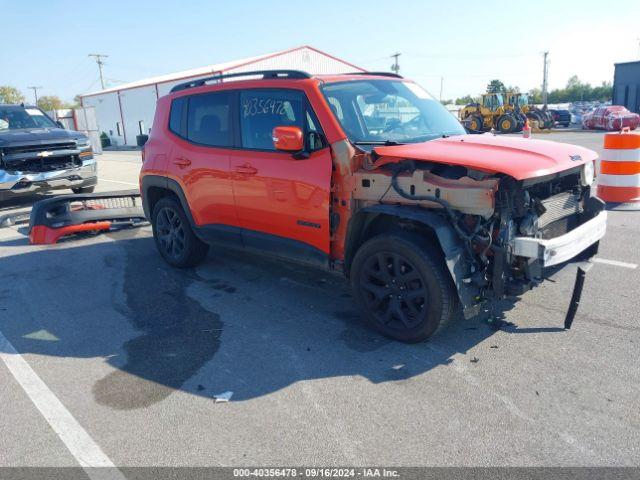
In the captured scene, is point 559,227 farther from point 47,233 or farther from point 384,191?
point 47,233

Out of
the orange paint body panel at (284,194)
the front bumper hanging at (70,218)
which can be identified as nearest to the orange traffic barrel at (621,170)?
the orange paint body panel at (284,194)

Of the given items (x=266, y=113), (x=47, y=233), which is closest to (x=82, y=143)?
(x=47, y=233)

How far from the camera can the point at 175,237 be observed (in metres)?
6.08

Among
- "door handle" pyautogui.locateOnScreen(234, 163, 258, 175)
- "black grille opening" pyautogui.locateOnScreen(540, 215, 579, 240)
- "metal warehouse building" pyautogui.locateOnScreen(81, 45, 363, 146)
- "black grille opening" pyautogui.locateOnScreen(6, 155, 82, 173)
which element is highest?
"metal warehouse building" pyautogui.locateOnScreen(81, 45, 363, 146)

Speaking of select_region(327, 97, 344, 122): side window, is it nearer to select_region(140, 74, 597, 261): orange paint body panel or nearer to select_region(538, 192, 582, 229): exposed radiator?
select_region(140, 74, 597, 261): orange paint body panel

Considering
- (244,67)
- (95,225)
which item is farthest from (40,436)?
(244,67)

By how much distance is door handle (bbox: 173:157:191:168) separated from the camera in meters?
5.50

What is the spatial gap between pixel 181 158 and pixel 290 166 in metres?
1.72

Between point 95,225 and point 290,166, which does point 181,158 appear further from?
point 95,225

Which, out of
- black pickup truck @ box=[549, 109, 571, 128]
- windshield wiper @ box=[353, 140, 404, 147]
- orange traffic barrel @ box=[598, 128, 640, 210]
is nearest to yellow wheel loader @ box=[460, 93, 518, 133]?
black pickup truck @ box=[549, 109, 571, 128]

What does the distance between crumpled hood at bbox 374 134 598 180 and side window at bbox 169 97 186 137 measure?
2.67 metres

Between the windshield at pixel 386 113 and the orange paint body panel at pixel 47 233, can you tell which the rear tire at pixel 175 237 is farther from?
the windshield at pixel 386 113

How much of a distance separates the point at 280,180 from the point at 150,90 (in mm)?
44687

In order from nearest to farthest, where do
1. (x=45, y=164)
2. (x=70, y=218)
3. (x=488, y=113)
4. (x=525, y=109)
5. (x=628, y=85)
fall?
(x=70, y=218)
(x=45, y=164)
(x=488, y=113)
(x=525, y=109)
(x=628, y=85)
